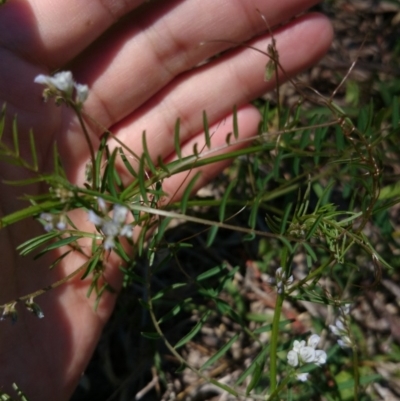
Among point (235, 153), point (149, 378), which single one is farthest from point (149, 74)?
point (149, 378)

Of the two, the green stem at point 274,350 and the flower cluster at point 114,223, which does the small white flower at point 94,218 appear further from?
the green stem at point 274,350

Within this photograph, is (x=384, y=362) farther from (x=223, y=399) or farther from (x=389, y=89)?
(x=389, y=89)

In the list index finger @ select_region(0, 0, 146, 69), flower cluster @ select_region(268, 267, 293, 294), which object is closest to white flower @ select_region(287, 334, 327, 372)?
flower cluster @ select_region(268, 267, 293, 294)

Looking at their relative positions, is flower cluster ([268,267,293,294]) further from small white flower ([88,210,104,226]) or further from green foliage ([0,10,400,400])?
small white flower ([88,210,104,226])

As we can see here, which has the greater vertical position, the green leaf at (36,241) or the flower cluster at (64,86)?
the flower cluster at (64,86)

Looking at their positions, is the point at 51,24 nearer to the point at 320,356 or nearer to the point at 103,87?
the point at 103,87

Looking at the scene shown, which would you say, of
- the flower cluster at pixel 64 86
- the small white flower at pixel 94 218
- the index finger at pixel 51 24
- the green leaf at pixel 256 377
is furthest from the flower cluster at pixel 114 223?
the index finger at pixel 51 24

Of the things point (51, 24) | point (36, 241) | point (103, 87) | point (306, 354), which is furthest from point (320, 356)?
point (51, 24)
